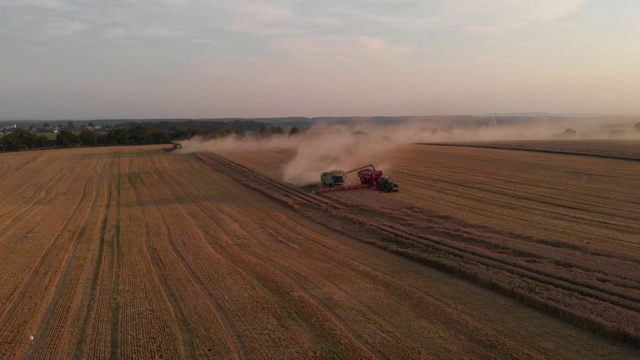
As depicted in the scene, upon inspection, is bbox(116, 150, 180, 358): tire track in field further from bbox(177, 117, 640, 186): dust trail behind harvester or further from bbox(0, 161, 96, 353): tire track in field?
bbox(177, 117, 640, 186): dust trail behind harvester

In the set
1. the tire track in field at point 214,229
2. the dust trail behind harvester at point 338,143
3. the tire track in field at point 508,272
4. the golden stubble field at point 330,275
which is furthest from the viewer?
the dust trail behind harvester at point 338,143

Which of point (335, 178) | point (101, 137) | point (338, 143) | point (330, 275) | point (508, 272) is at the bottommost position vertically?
point (330, 275)

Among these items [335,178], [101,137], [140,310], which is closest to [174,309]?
[140,310]

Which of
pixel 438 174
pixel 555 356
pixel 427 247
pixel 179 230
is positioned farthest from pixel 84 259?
pixel 438 174

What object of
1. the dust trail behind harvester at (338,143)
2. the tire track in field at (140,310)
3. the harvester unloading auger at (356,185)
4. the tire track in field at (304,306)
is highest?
the dust trail behind harvester at (338,143)

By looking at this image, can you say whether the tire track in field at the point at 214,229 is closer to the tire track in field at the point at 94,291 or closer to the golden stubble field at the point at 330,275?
the golden stubble field at the point at 330,275

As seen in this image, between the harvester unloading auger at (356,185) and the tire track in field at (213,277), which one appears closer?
the tire track in field at (213,277)

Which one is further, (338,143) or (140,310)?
(338,143)

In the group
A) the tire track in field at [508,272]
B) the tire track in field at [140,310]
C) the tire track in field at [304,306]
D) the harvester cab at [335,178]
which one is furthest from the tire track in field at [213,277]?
the harvester cab at [335,178]

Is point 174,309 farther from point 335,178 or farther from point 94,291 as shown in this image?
point 335,178

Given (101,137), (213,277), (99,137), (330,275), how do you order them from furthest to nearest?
(101,137) < (99,137) < (330,275) < (213,277)

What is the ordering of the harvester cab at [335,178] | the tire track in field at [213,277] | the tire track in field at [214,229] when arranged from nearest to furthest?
the tire track in field at [213,277], the tire track in field at [214,229], the harvester cab at [335,178]
